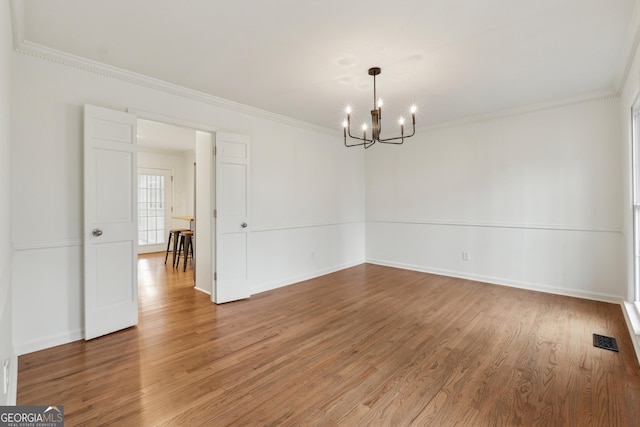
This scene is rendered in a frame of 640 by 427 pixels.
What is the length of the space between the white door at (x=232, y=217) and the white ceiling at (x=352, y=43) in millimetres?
657

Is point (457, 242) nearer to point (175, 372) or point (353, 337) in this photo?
point (353, 337)

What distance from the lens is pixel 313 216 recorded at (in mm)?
5188

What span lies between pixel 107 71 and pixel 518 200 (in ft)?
17.3

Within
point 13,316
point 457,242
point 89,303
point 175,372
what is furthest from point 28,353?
point 457,242

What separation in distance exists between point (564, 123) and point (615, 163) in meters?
0.75

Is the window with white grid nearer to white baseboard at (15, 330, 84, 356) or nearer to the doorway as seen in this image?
the doorway

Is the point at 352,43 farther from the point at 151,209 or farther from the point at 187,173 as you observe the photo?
the point at 151,209

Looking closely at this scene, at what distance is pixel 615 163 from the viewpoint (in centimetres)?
367

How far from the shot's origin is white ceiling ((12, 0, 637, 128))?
2098 millimetres

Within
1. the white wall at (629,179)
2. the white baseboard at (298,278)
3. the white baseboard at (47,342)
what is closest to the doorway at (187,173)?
the white baseboard at (298,278)

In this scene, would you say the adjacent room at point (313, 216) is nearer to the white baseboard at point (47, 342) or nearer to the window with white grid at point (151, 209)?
the white baseboard at point (47, 342)

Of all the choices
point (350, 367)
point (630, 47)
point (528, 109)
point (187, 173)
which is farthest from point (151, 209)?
point (630, 47)

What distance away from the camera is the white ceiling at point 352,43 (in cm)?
210

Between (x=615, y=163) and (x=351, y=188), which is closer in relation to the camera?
(x=615, y=163)
